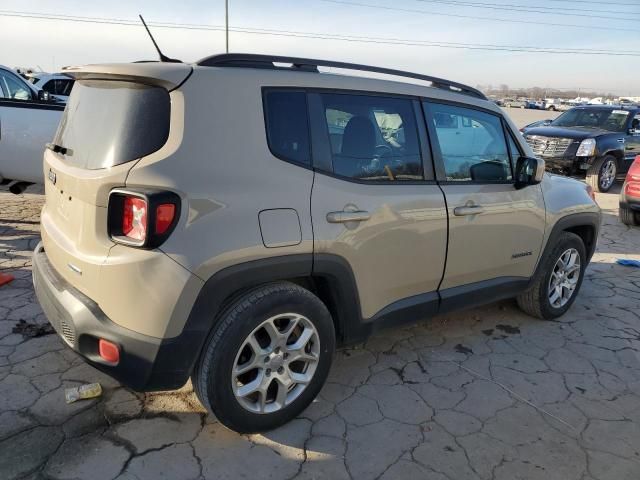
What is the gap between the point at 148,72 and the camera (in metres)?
2.28

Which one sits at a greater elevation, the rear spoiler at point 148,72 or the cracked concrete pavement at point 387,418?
the rear spoiler at point 148,72

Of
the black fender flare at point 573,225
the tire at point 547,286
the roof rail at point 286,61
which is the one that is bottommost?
the tire at point 547,286

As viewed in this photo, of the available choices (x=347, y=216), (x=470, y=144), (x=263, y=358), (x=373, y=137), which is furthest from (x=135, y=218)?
(x=470, y=144)

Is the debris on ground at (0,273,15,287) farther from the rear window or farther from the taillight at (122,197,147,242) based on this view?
the taillight at (122,197,147,242)

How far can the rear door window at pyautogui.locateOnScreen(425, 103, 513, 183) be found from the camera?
3.21 meters

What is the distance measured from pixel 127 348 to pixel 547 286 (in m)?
3.26

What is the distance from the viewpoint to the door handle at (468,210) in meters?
3.16

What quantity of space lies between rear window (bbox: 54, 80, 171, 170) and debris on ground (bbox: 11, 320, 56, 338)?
147 centimetres

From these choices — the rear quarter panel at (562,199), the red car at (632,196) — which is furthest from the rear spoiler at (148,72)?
the red car at (632,196)

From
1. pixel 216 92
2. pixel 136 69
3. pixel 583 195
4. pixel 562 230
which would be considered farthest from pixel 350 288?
pixel 583 195

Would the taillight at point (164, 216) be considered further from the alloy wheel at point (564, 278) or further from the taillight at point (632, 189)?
the taillight at point (632, 189)

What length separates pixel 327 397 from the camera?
300cm

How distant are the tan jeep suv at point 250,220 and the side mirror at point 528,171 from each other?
38 cm

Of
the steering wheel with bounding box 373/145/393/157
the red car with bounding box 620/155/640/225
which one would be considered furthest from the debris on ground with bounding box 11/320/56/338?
the red car with bounding box 620/155/640/225
